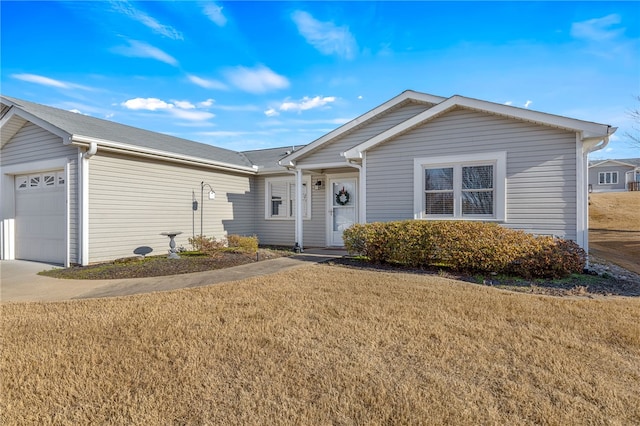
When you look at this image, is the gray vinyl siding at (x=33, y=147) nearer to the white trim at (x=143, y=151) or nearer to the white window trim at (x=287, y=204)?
the white trim at (x=143, y=151)

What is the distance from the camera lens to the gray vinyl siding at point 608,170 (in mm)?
37938

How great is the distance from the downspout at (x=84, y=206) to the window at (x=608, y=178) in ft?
161

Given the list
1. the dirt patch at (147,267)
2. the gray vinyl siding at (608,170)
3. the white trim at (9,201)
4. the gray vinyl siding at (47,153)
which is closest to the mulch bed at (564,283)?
the dirt patch at (147,267)

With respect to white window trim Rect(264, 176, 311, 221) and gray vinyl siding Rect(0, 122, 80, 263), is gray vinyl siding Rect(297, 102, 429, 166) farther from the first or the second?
gray vinyl siding Rect(0, 122, 80, 263)

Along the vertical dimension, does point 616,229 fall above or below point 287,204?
below

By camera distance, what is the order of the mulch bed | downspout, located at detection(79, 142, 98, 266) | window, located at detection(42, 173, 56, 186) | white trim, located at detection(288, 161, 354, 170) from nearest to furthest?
the mulch bed
downspout, located at detection(79, 142, 98, 266)
window, located at detection(42, 173, 56, 186)
white trim, located at detection(288, 161, 354, 170)

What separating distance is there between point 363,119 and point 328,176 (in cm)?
237

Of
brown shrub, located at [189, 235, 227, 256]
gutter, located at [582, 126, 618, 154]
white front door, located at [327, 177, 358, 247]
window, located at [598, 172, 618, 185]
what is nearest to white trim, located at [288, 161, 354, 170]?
white front door, located at [327, 177, 358, 247]

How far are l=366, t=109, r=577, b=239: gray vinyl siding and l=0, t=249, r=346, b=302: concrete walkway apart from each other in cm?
348

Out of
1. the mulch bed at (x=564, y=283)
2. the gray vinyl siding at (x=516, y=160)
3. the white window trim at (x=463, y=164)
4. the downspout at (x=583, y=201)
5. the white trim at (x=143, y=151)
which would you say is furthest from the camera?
the white trim at (x=143, y=151)

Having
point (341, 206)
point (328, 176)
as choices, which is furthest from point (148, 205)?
point (341, 206)

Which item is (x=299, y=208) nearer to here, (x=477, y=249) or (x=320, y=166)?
(x=320, y=166)

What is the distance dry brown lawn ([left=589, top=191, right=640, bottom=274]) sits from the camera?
36.8 ft

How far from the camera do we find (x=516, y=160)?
784 cm
